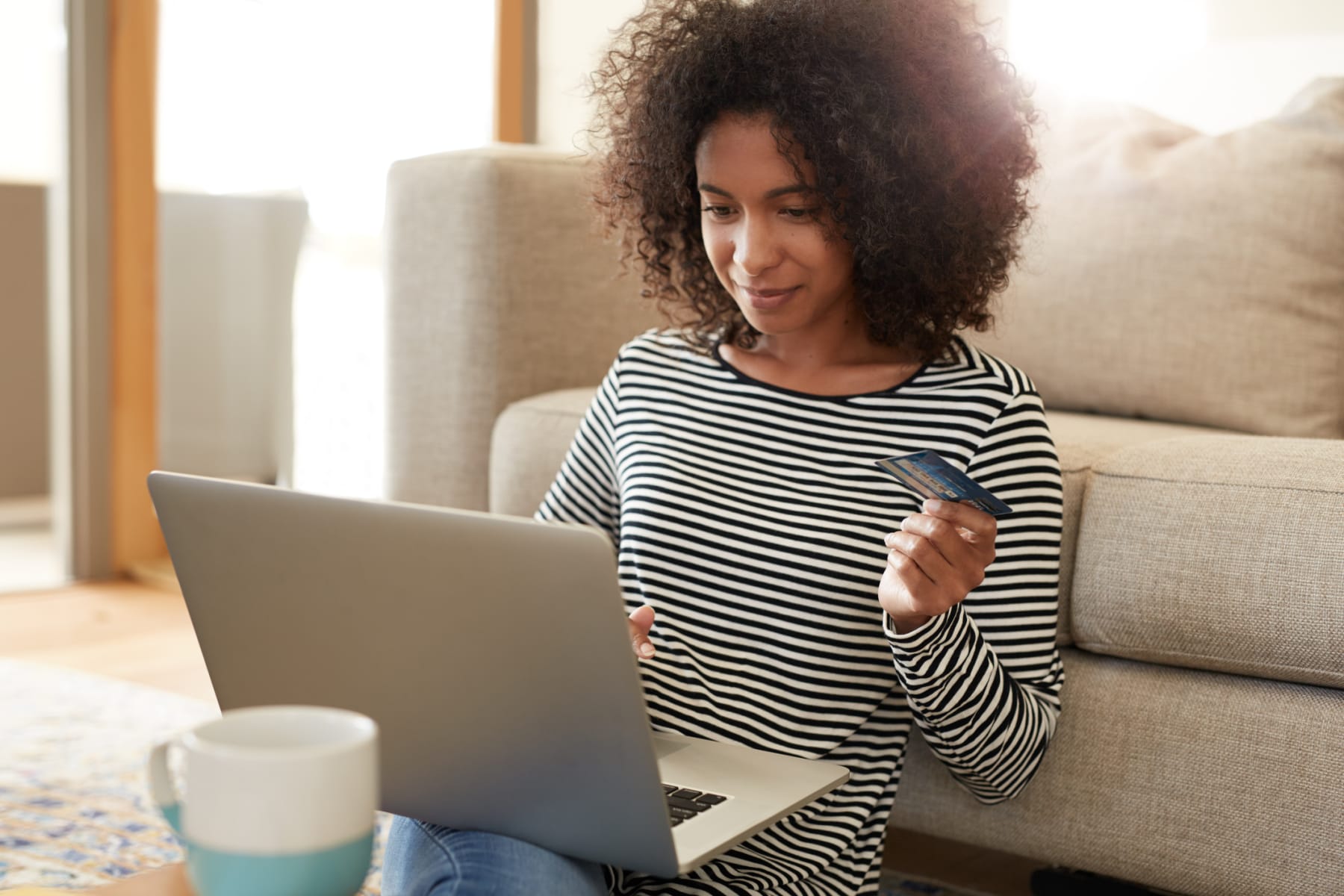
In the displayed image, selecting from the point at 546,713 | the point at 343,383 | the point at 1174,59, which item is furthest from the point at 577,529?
the point at 343,383

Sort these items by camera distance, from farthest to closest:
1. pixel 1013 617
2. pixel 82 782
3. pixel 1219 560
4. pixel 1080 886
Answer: pixel 82 782 < pixel 1080 886 < pixel 1219 560 < pixel 1013 617

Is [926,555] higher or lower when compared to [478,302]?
lower

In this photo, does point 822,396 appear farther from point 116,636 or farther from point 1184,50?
point 116,636

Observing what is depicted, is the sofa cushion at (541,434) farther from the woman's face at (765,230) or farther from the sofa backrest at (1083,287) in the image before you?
the woman's face at (765,230)

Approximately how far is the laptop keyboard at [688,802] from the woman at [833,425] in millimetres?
148

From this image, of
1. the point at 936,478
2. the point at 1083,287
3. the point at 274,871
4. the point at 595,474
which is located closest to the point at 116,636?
the point at 595,474

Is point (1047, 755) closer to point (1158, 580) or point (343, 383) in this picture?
point (1158, 580)

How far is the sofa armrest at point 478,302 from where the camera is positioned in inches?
68.6

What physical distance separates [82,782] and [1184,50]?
188cm

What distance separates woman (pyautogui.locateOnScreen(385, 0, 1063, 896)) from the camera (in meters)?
1.01

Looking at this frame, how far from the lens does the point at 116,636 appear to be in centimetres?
257

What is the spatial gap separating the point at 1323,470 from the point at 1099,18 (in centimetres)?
131

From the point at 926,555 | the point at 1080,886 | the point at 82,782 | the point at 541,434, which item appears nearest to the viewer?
the point at 926,555

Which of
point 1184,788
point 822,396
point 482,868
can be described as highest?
point 822,396
